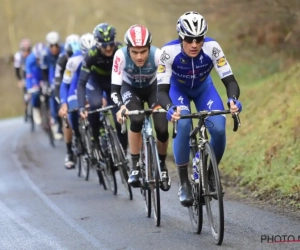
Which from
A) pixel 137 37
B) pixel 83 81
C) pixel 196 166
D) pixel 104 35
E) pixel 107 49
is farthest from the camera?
pixel 83 81

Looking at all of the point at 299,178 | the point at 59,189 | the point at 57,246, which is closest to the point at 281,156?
the point at 299,178

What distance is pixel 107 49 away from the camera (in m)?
10.6

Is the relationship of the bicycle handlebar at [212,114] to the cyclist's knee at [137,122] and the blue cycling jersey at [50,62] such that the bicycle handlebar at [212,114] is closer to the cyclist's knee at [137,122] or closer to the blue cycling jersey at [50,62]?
the cyclist's knee at [137,122]

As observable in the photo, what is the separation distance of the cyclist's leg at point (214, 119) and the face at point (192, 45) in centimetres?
52

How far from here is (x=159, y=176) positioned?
828 cm

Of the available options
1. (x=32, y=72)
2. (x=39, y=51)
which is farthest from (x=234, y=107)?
(x=32, y=72)

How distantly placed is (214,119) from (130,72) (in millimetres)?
2184

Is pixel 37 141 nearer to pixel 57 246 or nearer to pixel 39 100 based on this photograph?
pixel 39 100

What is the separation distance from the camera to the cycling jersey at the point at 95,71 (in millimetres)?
10953

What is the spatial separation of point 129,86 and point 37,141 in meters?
10.2

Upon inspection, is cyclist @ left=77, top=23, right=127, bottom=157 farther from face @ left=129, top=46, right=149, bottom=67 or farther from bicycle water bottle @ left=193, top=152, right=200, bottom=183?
bicycle water bottle @ left=193, top=152, right=200, bottom=183

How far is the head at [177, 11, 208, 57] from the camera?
24.6 ft

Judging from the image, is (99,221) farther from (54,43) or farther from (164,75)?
(54,43)

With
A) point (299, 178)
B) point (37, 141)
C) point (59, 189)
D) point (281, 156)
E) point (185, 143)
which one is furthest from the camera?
point (37, 141)
